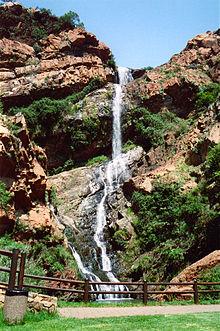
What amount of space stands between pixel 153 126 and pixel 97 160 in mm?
6516

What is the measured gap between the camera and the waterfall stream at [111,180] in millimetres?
23675

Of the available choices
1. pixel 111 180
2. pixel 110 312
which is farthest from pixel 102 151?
pixel 110 312

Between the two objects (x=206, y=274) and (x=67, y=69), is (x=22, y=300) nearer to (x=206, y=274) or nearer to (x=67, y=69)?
(x=206, y=274)

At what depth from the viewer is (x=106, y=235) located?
2878 cm

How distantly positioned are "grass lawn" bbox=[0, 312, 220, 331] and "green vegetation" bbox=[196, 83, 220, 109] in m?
29.2

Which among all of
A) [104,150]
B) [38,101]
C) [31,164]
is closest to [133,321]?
[31,164]

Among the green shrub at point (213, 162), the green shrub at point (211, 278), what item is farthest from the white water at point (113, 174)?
the green shrub at point (213, 162)

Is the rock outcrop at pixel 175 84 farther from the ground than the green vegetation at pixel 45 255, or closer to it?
farther from the ground

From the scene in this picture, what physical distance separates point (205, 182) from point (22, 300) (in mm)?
20527

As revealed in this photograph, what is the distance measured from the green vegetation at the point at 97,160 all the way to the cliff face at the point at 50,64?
893 centimetres

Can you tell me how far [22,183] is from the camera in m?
21.9

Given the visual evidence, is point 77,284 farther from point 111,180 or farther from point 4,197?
point 111,180

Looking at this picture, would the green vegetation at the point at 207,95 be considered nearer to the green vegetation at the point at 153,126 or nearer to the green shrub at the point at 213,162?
the green vegetation at the point at 153,126

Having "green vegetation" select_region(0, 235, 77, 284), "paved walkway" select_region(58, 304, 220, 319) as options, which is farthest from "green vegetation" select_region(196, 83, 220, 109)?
"paved walkway" select_region(58, 304, 220, 319)
